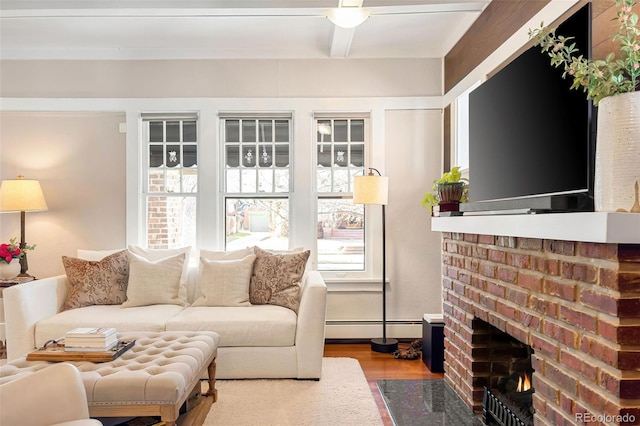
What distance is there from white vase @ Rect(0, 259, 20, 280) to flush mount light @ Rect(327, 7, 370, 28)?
3.21m

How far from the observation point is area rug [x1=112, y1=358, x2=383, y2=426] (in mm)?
2621

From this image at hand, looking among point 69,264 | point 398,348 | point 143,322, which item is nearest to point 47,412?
point 143,322

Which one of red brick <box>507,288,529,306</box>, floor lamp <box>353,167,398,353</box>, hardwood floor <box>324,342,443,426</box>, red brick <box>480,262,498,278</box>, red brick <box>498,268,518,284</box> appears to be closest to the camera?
red brick <box>507,288,529,306</box>

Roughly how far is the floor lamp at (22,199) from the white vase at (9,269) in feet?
0.30

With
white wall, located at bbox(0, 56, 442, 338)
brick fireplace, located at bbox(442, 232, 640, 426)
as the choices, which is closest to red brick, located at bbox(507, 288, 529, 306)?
brick fireplace, located at bbox(442, 232, 640, 426)

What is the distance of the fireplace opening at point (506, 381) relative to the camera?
7.25ft

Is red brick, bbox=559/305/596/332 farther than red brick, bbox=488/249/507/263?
No

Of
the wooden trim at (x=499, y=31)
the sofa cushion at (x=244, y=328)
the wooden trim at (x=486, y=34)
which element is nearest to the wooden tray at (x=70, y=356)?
the sofa cushion at (x=244, y=328)

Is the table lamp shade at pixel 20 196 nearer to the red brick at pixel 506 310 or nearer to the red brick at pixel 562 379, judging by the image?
the red brick at pixel 506 310

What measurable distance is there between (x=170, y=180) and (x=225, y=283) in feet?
4.50

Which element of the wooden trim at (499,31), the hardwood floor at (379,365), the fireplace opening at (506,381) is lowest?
the hardwood floor at (379,365)

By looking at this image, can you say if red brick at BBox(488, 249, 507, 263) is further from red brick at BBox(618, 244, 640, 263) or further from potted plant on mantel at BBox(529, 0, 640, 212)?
red brick at BBox(618, 244, 640, 263)

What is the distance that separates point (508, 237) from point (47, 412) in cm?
193

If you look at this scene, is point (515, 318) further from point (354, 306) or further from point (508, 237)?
point (354, 306)
